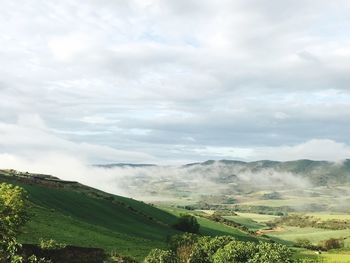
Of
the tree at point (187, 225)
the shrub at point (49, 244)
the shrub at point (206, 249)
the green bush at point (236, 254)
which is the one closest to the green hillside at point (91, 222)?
the shrub at point (49, 244)

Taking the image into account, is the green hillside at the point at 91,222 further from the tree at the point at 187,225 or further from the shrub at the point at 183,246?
the shrub at the point at 183,246

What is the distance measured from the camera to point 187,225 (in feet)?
616

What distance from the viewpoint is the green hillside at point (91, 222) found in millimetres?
109062

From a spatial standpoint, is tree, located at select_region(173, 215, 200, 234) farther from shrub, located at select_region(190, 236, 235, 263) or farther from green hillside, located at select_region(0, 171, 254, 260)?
shrub, located at select_region(190, 236, 235, 263)

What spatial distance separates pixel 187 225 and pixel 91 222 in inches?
2248

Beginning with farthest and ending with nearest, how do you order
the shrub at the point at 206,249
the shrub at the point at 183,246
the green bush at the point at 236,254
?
the shrub at the point at 183,246
the shrub at the point at 206,249
the green bush at the point at 236,254

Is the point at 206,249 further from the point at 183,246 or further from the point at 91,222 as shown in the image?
the point at 91,222

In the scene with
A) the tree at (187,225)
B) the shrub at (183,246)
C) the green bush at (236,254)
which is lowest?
the tree at (187,225)

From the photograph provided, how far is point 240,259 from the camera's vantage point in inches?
3809

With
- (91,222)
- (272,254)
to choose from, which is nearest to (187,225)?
(91,222)

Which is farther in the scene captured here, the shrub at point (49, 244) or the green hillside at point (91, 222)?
the green hillside at point (91, 222)

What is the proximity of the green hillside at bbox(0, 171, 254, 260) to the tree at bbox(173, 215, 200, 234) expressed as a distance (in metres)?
4.76

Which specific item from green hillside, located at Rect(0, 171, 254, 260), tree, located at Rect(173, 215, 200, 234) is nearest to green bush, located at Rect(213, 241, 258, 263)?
green hillside, located at Rect(0, 171, 254, 260)

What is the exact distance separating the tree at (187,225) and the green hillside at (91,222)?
187 inches
